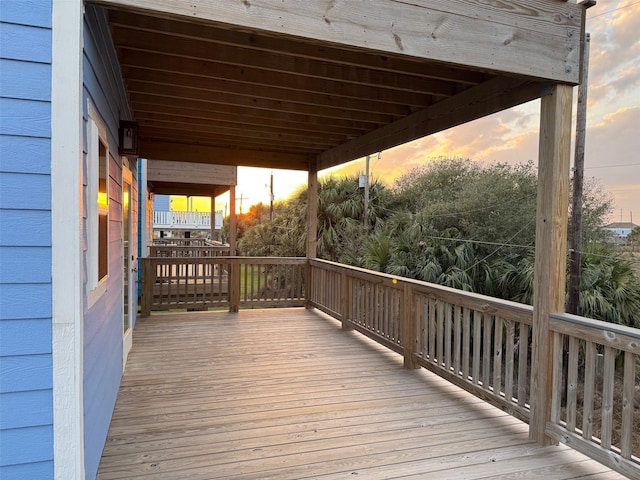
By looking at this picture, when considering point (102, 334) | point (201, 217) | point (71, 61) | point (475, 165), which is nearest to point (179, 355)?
point (102, 334)

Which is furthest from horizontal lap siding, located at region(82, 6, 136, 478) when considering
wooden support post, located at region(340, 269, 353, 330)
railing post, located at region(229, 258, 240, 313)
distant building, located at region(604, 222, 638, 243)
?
distant building, located at region(604, 222, 638, 243)

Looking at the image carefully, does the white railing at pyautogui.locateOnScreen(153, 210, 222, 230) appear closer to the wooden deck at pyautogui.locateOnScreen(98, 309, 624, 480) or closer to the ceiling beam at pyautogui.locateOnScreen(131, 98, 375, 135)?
the ceiling beam at pyautogui.locateOnScreen(131, 98, 375, 135)

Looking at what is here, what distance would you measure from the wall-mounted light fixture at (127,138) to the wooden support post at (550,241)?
3.22 m

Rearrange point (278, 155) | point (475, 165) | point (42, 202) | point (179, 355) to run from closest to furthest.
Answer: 1. point (42, 202)
2. point (179, 355)
3. point (278, 155)
4. point (475, 165)

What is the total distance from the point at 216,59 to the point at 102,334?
2.01 meters

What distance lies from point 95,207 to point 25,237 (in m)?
0.56

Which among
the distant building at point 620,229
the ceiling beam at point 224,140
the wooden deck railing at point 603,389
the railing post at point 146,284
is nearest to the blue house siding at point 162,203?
the railing post at point 146,284

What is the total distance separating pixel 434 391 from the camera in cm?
345

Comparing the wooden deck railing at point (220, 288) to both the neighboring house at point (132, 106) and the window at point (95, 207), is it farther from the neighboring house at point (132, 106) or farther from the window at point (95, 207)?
the window at point (95, 207)

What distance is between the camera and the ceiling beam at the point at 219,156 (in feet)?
19.1

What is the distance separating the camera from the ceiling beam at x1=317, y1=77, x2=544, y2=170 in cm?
297

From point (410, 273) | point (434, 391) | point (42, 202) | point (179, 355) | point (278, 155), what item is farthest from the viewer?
point (410, 273)

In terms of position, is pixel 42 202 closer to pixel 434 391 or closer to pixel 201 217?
pixel 434 391

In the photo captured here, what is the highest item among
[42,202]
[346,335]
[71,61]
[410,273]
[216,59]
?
[216,59]
